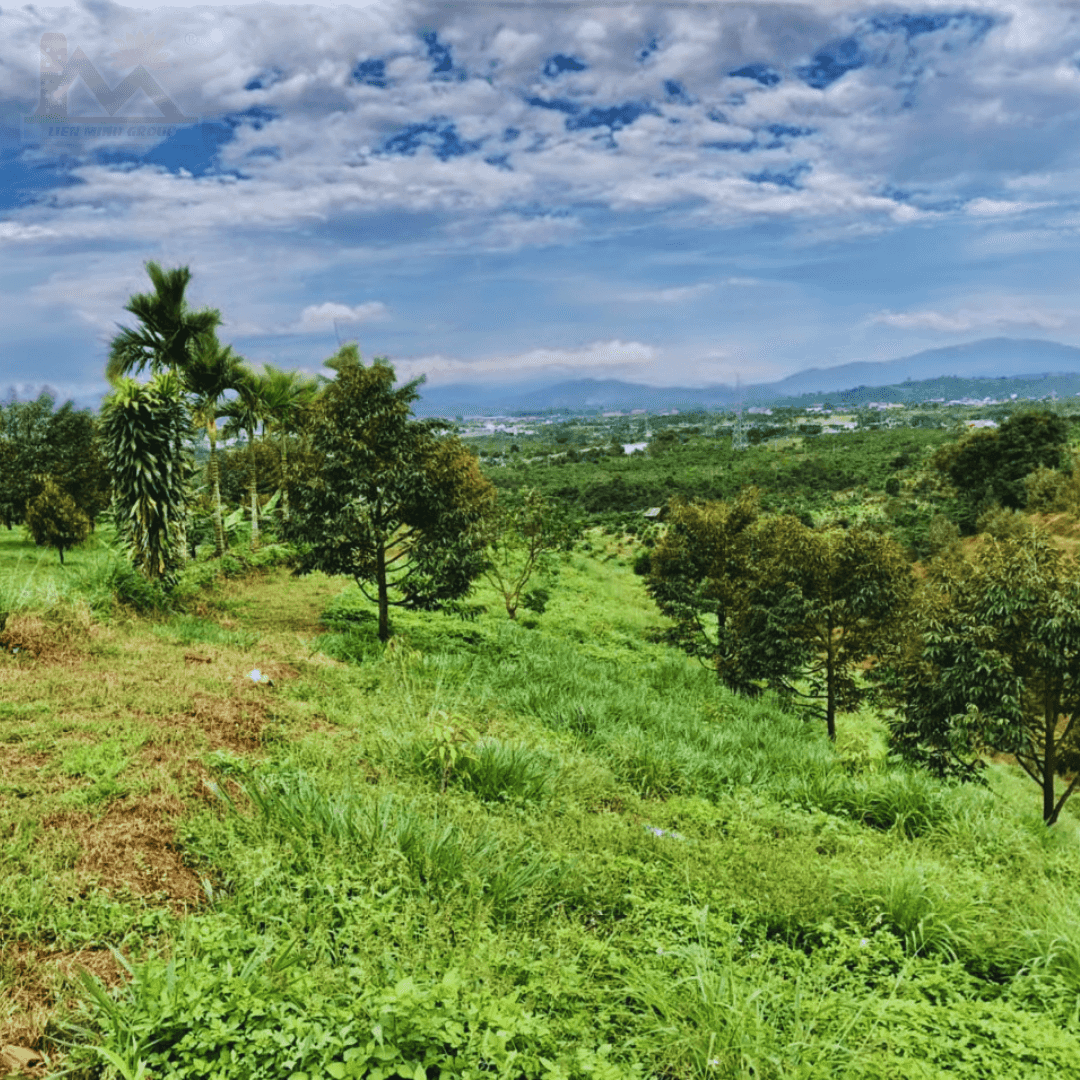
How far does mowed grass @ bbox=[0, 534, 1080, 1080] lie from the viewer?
2.93m

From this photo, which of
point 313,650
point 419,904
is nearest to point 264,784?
point 419,904

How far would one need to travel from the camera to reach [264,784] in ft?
16.2

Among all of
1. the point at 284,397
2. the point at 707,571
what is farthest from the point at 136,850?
the point at 284,397

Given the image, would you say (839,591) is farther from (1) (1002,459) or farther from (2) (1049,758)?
(1) (1002,459)

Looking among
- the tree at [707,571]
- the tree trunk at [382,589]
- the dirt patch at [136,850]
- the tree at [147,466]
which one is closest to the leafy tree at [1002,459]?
the tree at [707,571]

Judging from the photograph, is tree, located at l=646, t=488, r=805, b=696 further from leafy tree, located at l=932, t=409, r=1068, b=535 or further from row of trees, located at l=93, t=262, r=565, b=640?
leafy tree, located at l=932, t=409, r=1068, b=535

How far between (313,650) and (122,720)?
14.7 feet

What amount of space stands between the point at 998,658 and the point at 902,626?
321 centimetres

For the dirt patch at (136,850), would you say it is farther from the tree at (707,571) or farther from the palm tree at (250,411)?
the palm tree at (250,411)

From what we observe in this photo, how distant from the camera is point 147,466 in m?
13.5

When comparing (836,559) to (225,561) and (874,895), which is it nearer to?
(874,895)

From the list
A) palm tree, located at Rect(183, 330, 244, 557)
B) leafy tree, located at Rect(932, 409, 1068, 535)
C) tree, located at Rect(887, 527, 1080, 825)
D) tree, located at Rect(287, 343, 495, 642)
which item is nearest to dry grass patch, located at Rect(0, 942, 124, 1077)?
tree, located at Rect(287, 343, 495, 642)

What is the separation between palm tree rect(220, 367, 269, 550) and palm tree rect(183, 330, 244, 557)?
61 centimetres

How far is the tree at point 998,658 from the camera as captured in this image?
38.4ft
